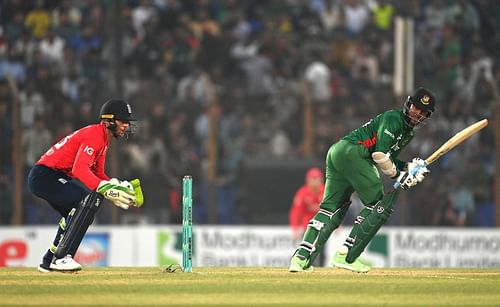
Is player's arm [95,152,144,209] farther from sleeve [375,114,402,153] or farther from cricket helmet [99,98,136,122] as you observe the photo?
sleeve [375,114,402,153]

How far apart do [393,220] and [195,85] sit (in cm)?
450

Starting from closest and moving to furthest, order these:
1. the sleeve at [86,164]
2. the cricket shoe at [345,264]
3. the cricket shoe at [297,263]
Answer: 1. the sleeve at [86,164]
2. the cricket shoe at [297,263]
3. the cricket shoe at [345,264]

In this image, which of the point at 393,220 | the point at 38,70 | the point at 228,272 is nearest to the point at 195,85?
the point at 38,70

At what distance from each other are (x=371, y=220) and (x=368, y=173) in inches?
20.8

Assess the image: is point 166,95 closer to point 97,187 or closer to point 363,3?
point 363,3

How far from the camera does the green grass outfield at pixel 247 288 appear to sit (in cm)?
1117

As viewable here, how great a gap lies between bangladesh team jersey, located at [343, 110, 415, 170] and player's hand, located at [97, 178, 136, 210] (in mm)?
2487

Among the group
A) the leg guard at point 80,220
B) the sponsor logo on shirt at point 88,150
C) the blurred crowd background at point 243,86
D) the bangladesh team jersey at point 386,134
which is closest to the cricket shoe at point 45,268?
the leg guard at point 80,220

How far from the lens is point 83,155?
13117 mm

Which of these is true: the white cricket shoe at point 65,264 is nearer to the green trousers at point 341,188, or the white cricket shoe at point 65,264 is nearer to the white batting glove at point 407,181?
the green trousers at point 341,188

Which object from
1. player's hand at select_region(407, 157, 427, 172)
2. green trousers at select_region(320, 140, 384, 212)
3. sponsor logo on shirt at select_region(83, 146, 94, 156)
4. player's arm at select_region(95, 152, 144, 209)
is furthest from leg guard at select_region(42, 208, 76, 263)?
player's hand at select_region(407, 157, 427, 172)

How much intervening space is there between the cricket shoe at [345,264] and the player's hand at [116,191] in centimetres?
257

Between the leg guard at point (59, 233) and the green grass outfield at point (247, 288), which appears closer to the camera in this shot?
the green grass outfield at point (247, 288)

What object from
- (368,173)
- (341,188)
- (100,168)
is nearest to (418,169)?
(368,173)
